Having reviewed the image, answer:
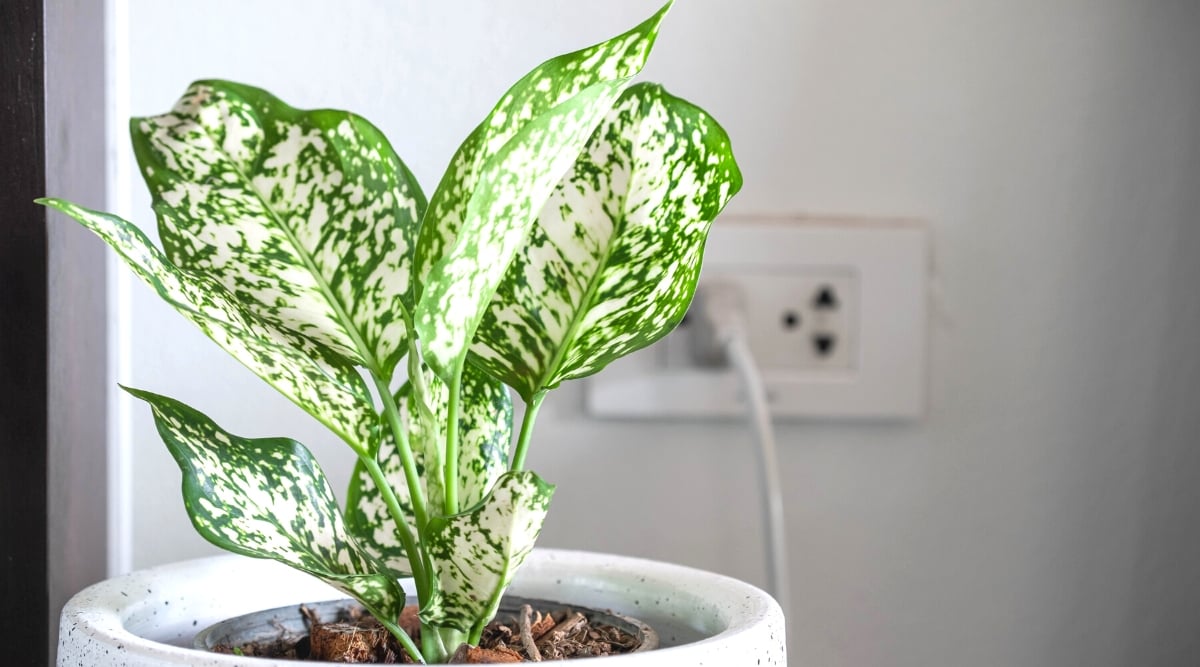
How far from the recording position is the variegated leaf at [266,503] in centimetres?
36

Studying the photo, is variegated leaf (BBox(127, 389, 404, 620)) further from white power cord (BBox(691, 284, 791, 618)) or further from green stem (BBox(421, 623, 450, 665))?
white power cord (BBox(691, 284, 791, 618))

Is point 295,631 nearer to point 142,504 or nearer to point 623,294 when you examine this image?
point 623,294

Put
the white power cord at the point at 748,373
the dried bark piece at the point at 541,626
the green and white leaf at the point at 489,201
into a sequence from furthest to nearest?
the white power cord at the point at 748,373 → the dried bark piece at the point at 541,626 → the green and white leaf at the point at 489,201

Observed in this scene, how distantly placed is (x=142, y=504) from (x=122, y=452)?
0.04 m

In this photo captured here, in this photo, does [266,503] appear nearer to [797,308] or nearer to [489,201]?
[489,201]

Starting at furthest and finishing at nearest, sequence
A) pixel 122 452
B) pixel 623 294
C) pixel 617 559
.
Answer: pixel 122 452, pixel 617 559, pixel 623 294

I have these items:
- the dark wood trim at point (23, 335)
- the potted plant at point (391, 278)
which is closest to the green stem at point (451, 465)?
the potted plant at point (391, 278)

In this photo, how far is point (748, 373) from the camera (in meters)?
0.65

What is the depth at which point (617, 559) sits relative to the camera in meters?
0.49

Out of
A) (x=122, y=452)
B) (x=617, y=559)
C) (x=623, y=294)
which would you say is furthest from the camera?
(x=122, y=452)

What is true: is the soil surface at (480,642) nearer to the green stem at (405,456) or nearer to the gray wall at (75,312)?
the green stem at (405,456)

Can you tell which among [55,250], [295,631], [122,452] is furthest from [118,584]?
[122,452]

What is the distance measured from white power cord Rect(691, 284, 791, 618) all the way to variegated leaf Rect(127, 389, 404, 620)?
0.31m

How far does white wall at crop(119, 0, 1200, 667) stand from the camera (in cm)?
71
